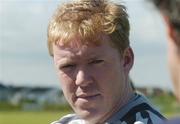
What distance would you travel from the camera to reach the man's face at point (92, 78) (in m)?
2.41

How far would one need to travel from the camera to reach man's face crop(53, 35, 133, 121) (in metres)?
2.41

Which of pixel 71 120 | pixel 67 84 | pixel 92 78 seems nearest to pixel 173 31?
pixel 92 78

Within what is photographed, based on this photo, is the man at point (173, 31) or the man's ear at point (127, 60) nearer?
the man at point (173, 31)

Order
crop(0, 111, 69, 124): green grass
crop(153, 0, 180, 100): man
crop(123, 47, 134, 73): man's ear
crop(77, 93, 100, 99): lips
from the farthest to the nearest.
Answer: crop(0, 111, 69, 124): green grass
crop(123, 47, 134, 73): man's ear
crop(77, 93, 100, 99): lips
crop(153, 0, 180, 100): man

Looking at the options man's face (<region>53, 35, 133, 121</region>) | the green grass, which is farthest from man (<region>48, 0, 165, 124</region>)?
the green grass

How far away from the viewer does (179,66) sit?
157 centimetres

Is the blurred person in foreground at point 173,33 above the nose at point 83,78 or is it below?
above

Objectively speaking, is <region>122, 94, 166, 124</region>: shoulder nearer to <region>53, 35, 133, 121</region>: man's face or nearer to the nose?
<region>53, 35, 133, 121</region>: man's face

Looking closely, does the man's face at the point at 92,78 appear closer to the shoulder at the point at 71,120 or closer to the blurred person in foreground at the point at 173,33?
the shoulder at the point at 71,120

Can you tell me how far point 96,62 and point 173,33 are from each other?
2.85 feet

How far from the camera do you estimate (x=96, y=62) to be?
2.43 m

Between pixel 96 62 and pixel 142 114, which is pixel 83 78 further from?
pixel 142 114

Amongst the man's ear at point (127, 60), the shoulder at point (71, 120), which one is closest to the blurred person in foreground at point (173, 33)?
the man's ear at point (127, 60)

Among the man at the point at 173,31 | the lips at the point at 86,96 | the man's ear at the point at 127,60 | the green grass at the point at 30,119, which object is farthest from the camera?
the green grass at the point at 30,119
